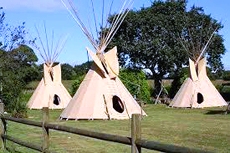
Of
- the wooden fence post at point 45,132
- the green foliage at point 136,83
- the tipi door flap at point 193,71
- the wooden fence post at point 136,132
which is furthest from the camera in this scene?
the green foliage at point 136,83

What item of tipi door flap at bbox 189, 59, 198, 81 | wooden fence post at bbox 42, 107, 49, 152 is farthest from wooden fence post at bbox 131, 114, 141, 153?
tipi door flap at bbox 189, 59, 198, 81

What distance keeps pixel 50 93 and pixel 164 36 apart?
14240 mm

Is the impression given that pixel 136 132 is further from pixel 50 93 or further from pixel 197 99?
pixel 50 93

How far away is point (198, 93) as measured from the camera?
30.5m

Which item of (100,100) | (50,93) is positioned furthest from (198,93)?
(100,100)

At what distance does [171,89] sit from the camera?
1656 inches

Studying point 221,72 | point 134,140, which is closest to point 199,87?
point 221,72

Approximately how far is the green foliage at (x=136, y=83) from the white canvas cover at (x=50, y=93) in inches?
234

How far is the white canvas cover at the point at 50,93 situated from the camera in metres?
31.2

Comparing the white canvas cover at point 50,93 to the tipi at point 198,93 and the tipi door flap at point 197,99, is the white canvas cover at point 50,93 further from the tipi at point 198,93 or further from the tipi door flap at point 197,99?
the tipi door flap at point 197,99

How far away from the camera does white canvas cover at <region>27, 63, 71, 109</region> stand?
31219 millimetres

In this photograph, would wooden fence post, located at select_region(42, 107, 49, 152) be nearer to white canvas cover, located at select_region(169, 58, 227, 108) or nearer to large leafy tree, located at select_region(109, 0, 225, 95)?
white canvas cover, located at select_region(169, 58, 227, 108)

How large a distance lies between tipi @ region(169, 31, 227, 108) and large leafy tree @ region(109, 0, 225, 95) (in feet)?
29.7

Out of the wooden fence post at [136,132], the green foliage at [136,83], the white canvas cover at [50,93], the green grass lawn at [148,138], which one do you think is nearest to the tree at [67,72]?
the green foliage at [136,83]
